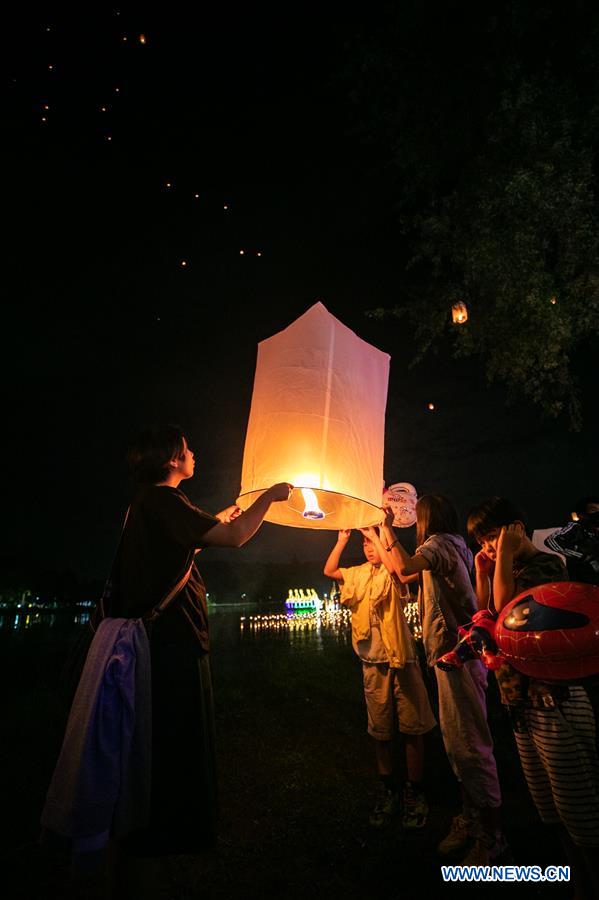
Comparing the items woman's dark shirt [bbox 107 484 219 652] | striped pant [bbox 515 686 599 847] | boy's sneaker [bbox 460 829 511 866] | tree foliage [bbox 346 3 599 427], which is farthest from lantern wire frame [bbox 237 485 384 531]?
tree foliage [bbox 346 3 599 427]

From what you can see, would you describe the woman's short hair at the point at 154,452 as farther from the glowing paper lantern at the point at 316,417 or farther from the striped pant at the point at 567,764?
the striped pant at the point at 567,764

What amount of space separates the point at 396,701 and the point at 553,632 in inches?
91.6

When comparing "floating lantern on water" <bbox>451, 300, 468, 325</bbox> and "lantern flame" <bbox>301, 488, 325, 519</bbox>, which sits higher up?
"floating lantern on water" <bbox>451, 300, 468, 325</bbox>

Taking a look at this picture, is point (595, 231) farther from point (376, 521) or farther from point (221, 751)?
point (221, 751)

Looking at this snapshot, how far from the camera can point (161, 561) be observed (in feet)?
7.13

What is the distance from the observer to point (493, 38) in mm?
7406

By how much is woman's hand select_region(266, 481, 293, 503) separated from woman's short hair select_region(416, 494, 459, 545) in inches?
76.7

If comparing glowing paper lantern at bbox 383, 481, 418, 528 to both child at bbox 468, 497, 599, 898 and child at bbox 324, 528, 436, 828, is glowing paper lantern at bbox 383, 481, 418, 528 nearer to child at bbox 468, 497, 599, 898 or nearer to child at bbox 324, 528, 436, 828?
child at bbox 324, 528, 436, 828

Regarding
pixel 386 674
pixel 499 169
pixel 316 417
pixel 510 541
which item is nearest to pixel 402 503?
pixel 386 674

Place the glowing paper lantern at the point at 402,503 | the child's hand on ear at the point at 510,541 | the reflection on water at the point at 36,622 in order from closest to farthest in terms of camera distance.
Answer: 1. the child's hand on ear at the point at 510,541
2. the glowing paper lantern at the point at 402,503
3. the reflection on water at the point at 36,622

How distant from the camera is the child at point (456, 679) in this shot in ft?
9.79

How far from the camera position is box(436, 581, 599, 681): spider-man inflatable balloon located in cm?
224

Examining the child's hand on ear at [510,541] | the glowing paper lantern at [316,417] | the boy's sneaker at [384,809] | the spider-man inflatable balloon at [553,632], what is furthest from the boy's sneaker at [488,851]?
the glowing paper lantern at [316,417]

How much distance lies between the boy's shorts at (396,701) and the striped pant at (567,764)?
4.53 ft
